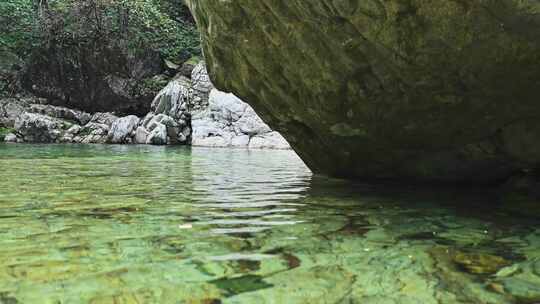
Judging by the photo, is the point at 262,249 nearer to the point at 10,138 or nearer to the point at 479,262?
the point at 479,262

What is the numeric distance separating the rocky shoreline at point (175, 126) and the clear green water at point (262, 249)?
1674 cm

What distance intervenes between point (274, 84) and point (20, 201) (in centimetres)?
287

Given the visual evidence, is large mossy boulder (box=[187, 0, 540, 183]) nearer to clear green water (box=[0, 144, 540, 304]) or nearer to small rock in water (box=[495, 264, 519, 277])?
clear green water (box=[0, 144, 540, 304])

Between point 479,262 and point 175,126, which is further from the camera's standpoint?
point 175,126

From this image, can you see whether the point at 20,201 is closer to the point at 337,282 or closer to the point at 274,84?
the point at 274,84

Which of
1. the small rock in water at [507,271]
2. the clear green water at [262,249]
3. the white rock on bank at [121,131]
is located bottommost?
the clear green water at [262,249]

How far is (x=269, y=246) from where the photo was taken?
2795 millimetres

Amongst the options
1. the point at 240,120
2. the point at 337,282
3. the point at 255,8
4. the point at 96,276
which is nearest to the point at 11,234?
the point at 96,276

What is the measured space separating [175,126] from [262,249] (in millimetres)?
21367

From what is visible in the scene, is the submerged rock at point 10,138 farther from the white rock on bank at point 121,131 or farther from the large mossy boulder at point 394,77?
the large mossy boulder at point 394,77

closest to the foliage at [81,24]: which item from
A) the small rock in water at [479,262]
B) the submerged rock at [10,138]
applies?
the submerged rock at [10,138]

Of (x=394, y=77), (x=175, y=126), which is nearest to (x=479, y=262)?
(x=394, y=77)

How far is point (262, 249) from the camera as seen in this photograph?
107 inches

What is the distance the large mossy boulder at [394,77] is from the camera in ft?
11.3
